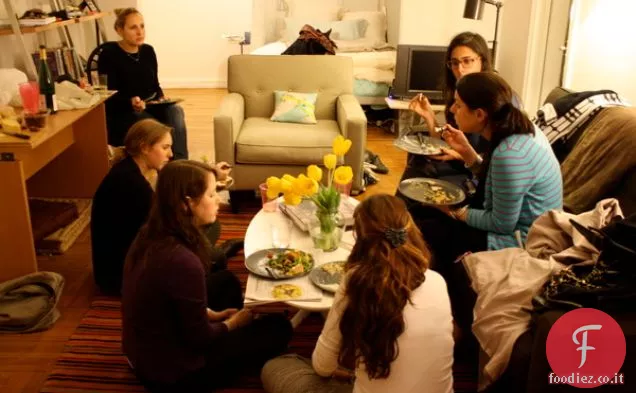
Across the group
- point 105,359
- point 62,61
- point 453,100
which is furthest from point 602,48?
point 62,61

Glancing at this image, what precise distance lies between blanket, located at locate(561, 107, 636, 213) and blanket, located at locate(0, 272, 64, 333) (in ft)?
7.32

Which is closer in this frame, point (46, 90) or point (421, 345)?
point (421, 345)

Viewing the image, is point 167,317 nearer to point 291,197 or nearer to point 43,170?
point 291,197

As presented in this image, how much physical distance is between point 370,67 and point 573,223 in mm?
3712

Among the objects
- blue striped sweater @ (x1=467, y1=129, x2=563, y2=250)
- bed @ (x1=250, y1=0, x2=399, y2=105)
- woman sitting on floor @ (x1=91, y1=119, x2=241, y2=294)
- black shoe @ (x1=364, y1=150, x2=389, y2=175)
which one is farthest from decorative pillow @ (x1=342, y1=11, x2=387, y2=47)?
blue striped sweater @ (x1=467, y1=129, x2=563, y2=250)

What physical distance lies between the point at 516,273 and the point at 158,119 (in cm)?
281

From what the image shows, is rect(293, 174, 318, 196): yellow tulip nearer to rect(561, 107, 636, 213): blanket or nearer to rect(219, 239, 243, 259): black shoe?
rect(219, 239, 243, 259): black shoe

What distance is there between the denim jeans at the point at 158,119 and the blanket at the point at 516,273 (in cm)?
247

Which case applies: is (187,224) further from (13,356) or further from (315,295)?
(13,356)

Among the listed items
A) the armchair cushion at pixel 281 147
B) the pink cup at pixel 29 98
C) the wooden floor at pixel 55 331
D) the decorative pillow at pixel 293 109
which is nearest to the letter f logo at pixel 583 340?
the wooden floor at pixel 55 331

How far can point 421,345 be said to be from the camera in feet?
5.09

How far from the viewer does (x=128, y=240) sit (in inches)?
107

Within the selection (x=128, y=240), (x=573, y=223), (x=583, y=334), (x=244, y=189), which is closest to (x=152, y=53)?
(x=244, y=189)

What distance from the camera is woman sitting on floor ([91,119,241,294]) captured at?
266cm
